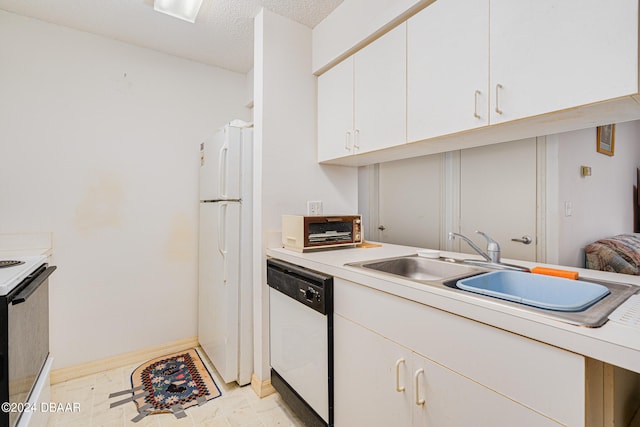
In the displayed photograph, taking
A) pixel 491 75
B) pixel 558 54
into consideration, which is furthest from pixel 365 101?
pixel 558 54

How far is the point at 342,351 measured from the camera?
1343 mm

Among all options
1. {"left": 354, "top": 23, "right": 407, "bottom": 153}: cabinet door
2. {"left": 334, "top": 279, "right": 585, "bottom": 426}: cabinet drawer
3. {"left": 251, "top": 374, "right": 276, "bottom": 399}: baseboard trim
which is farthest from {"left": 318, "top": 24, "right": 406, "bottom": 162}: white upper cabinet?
{"left": 251, "top": 374, "right": 276, "bottom": 399}: baseboard trim

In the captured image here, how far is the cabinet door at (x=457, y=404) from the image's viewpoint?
761 mm

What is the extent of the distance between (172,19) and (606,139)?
3.19 metres

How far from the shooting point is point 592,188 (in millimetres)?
2182

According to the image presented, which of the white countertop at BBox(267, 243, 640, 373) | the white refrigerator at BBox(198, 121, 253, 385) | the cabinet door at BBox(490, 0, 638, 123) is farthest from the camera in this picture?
the white refrigerator at BBox(198, 121, 253, 385)

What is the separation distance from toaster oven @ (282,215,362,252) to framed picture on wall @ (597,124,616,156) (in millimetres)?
1817

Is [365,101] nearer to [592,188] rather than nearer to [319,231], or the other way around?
[319,231]

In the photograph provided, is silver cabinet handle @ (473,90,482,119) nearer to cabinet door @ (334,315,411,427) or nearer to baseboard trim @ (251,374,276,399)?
cabinet door @ (334,315,411,427)

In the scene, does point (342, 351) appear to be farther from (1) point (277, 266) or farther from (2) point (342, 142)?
(2) point (342, 142)

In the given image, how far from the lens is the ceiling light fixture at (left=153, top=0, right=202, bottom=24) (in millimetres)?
1849

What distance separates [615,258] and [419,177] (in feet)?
4.18

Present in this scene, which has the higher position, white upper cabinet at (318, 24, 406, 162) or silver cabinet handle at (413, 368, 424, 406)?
white upper cabinet at (318, 24, 406, 162)

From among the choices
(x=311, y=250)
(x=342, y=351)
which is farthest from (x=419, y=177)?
(x=342, y=351)
